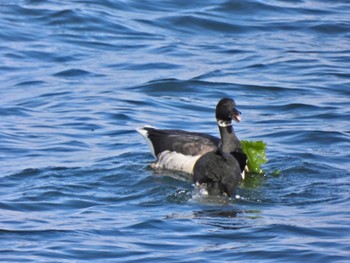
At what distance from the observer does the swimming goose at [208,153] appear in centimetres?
1323

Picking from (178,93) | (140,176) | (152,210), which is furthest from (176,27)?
(152,210)

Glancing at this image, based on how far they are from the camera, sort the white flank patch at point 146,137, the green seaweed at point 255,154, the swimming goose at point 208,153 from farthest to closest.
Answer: the white flank patch at point 146,137 → the green seaweed at point 255,154 → the swimming goose at point 208,153

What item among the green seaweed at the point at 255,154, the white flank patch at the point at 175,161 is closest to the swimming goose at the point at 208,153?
the white flank patch at the point at 175,161

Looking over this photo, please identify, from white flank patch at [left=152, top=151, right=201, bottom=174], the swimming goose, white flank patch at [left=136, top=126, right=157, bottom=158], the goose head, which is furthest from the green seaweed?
white flank patch at [left=136, top=126, right=157, bottom=158]

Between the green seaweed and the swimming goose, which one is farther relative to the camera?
the green seaweed

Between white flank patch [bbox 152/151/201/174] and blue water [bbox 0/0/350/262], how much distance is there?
0.19m

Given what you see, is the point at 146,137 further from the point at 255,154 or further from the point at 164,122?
the point at 164,122

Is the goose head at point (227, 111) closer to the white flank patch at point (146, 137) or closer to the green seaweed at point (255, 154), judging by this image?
the green seaweed at point (255, 154)

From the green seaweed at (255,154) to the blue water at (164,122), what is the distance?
19 cm

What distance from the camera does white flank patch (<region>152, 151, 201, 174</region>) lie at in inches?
570

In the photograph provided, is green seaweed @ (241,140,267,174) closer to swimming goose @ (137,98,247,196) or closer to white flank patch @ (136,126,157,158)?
swimming goose @ (137,98,247,196)

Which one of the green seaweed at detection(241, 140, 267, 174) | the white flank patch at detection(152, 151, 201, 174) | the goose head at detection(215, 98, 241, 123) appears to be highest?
the goose head at detection(215, 98, 241, 123)

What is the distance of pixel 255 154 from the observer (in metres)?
14.4

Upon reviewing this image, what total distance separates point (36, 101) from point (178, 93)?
7.83ft
